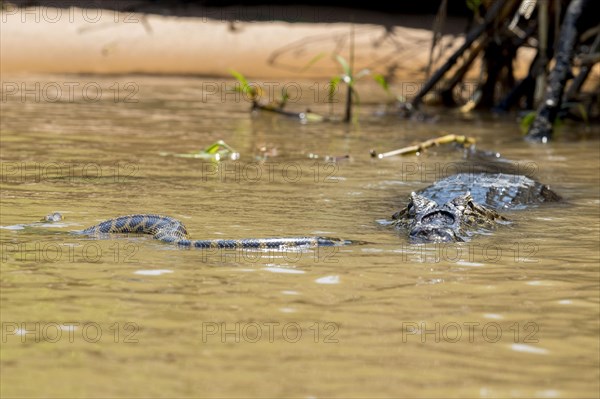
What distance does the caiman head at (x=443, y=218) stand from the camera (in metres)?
5.85

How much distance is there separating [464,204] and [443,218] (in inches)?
12.6

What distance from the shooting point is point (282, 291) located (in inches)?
182

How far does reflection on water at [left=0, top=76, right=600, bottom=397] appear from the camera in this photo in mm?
3584

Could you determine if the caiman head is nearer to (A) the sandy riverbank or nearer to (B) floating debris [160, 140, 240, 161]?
(B) floating debris [160, 140, 240, 161]

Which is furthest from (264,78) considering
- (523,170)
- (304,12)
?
(523,170)

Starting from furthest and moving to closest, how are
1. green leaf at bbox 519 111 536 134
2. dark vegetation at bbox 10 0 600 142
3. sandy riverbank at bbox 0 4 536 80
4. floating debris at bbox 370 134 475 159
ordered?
sandy riverbank at bbox 0 4 536 80, green leaf at bbox 519 111 536 134, dark vegetation at bbox 10 0 600 142, floating debris at bbox 370 134 475 159

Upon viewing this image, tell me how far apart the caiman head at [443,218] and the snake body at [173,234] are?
476mm

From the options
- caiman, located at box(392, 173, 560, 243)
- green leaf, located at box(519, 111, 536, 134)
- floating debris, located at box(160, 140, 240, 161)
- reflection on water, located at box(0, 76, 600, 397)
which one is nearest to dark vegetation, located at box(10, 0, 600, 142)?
green leaf, located at box(519, 111, 536, 134)

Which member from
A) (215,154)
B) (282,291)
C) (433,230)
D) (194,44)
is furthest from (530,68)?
(282,291)

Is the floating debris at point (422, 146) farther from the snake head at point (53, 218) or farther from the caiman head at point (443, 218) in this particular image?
the snake head at point (53, 218)

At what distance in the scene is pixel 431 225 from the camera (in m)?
5.91

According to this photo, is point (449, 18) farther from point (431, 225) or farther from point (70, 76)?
point (431, 225)

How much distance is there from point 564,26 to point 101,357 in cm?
779

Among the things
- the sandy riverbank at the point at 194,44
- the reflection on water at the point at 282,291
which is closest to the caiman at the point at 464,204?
the reflection on water at the point at 282,291
